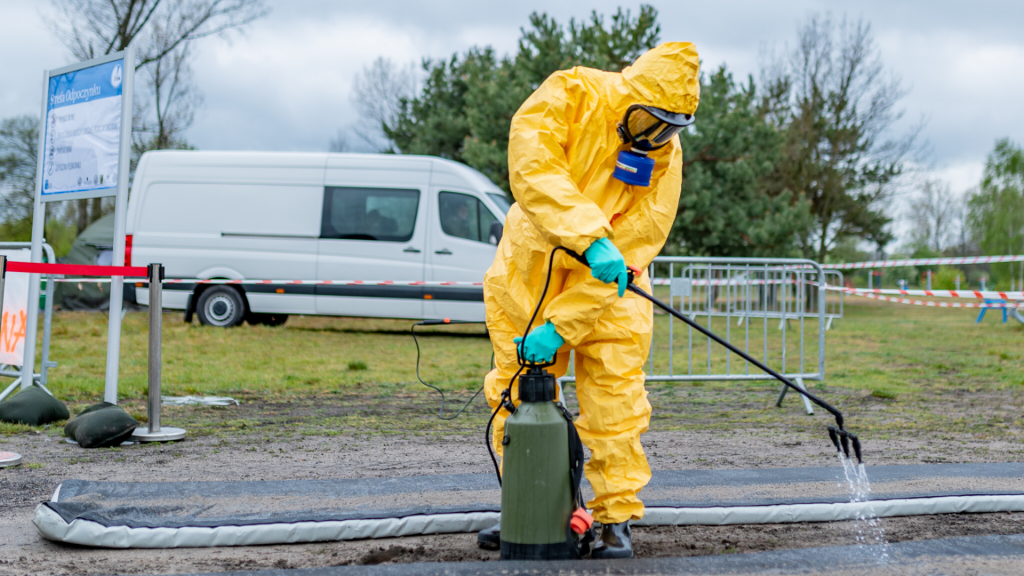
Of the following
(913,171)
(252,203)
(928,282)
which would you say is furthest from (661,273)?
(928,282)

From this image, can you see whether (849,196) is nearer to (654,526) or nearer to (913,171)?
(913,171)

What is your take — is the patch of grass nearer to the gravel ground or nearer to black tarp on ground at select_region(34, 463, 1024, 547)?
the gravel ground

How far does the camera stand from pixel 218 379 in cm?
708

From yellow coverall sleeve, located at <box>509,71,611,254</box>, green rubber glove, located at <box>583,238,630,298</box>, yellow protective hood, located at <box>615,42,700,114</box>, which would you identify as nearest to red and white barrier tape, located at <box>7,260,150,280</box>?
yellow coverall sleeve, located at <box>509,71,611,254</box>

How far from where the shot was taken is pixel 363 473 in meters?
3.75

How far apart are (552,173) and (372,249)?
892 centimetres

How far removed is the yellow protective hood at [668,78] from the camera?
2.47 meters

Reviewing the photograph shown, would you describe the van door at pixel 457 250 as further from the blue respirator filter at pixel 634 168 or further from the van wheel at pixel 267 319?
the blue respirator filter at pixel 634 168

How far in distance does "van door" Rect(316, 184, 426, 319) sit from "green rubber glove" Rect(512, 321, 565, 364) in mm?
8589

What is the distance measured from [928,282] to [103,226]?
34907 millimetres

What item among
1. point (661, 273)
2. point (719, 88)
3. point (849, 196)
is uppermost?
point (719, 88)

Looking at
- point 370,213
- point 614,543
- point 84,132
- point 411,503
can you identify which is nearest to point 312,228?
point 370,213

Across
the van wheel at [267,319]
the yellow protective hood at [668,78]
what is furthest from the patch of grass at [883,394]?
the van wheel at [267,319]

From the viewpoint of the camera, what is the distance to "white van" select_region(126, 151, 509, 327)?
36.2 ft
